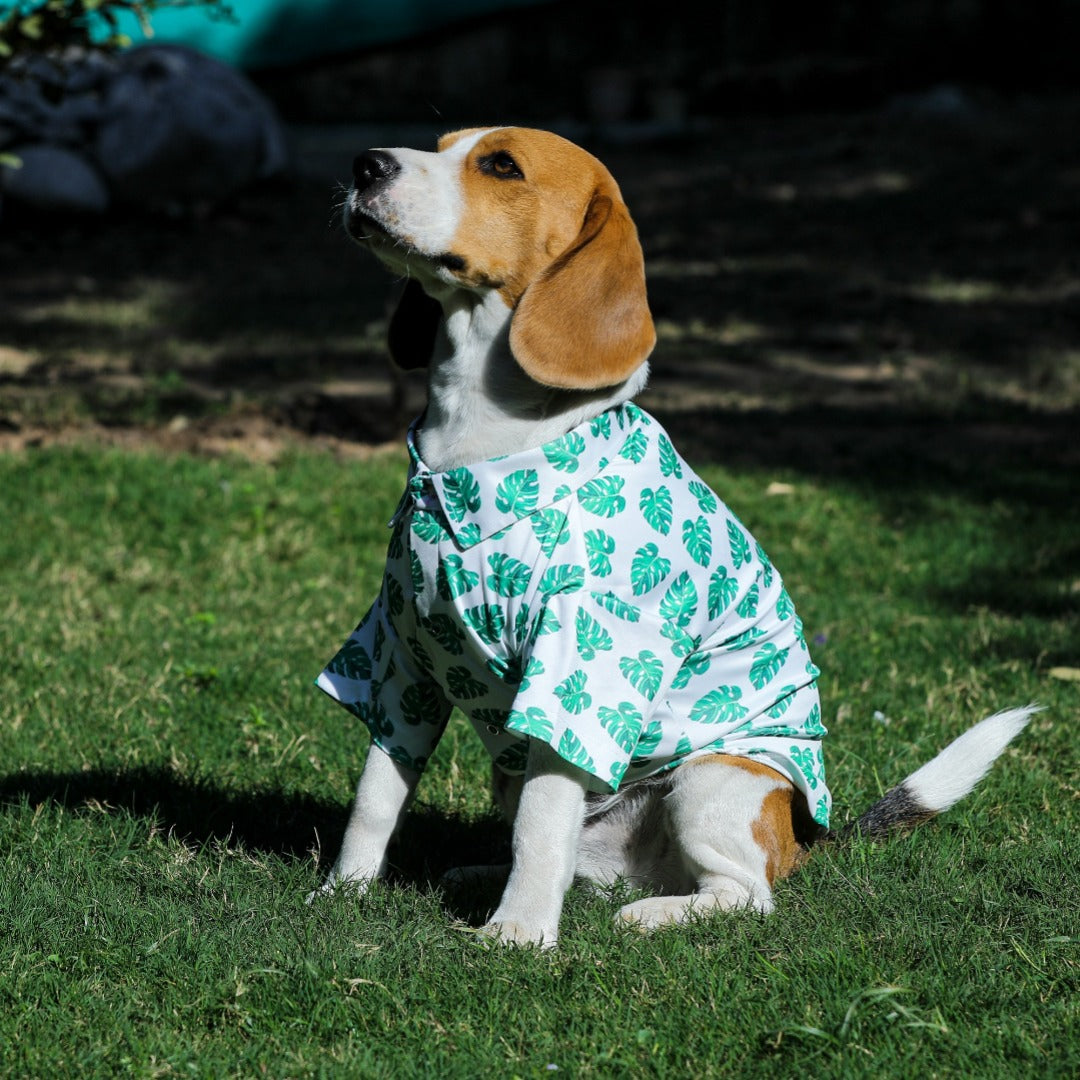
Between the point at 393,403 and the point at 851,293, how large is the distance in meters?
A: 4.93

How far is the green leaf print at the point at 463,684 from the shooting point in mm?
3311

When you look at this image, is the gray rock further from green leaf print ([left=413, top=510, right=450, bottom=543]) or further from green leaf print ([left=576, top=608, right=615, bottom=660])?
green leaf print ([left=576, top=608, right=615, bottom=660])

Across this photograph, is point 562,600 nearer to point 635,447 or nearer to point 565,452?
point 565,452

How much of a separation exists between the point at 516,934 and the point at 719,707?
2.38ft

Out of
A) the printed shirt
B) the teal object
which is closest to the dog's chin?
the printed shirt

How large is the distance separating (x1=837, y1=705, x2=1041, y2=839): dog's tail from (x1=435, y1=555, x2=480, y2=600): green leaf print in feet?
4.34

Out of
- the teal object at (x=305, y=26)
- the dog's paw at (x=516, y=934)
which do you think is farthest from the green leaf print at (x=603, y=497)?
the teal object at (x=305, y=26)

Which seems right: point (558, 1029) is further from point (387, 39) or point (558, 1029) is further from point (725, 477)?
point (387, 39)

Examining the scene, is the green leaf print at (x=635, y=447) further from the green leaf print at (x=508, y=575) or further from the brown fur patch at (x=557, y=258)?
the green leaf print at (x=508, y=575)

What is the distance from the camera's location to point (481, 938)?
10.4 feet

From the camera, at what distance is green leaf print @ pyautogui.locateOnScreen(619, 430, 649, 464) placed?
3.32m

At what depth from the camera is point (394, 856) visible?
3934mm

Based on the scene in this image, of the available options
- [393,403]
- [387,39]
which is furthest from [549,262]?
[387,39]

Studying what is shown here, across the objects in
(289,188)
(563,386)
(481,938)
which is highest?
(563,386)
